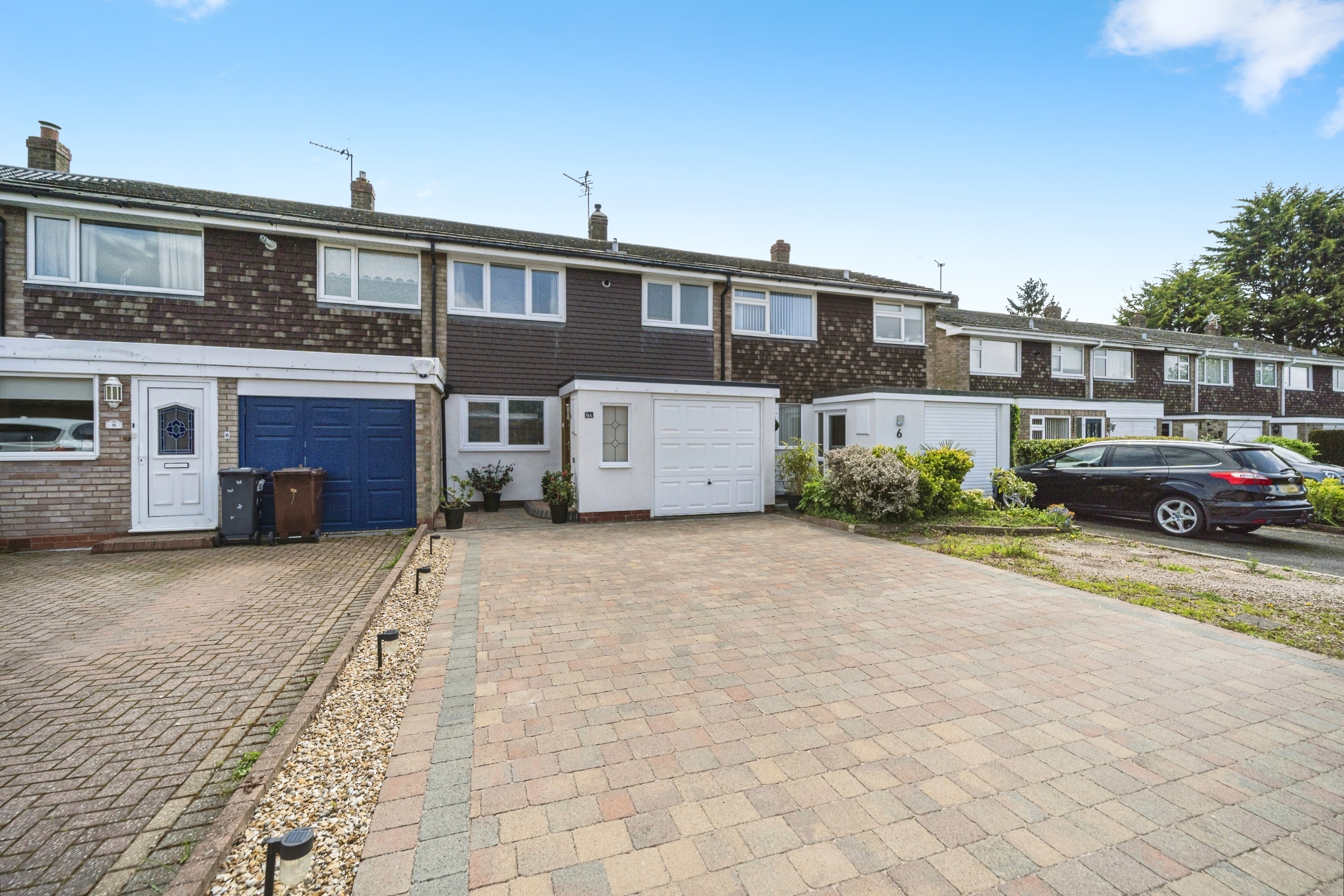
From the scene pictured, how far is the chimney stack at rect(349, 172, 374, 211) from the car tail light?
20.3m

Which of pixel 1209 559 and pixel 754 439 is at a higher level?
pixel 754 439

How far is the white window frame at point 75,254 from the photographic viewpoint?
34.3ft

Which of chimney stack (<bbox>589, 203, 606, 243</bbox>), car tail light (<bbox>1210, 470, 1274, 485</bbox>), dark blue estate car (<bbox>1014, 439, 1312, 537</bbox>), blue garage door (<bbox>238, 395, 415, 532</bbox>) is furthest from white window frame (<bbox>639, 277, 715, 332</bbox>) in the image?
car tail light (<bbox>1210, 470, 1274, 485</bbox>)

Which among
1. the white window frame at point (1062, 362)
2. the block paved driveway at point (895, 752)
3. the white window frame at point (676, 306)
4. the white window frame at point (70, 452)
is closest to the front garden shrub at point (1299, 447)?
the white window frame at point (1062, 362)

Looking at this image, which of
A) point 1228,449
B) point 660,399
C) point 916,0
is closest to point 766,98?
point 916,0

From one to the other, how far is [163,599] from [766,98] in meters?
13.7

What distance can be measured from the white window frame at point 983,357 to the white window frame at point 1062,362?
1735 mm

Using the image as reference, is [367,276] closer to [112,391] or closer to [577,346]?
[577,346]

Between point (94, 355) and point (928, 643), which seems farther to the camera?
point (94, 355)

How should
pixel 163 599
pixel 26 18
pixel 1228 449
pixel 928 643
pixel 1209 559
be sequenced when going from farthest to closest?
1. pixel 1228 449
2. pixel 26 18
3. pixel 1209 559
4. pixel 163 599
5. pixel 928 643

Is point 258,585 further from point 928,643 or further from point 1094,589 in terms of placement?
point 1094,589

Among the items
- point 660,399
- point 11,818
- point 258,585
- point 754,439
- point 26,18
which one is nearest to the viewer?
point 11,818

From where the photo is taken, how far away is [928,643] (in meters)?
4.39

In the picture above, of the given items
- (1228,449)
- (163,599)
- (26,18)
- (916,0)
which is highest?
(916,0)
